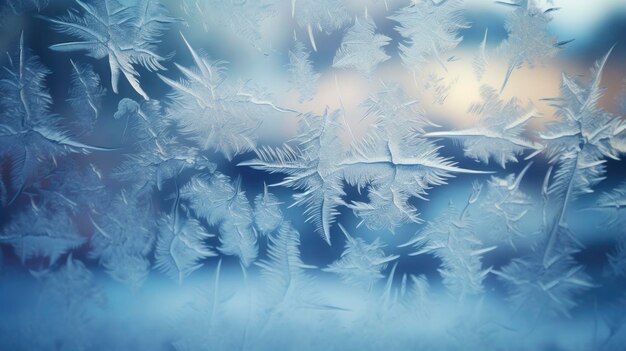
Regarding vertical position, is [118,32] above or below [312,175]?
above

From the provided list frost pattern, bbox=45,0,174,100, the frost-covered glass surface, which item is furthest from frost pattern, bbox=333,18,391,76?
frost pattern, bbox=45,0,174,100

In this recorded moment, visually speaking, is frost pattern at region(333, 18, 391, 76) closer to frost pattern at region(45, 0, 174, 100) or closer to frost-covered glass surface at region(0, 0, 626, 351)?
frost-covered glass surface at region(0, 0, 626, 351)

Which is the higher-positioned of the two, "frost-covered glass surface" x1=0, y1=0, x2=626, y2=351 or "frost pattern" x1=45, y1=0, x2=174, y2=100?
"frost pattern" x1=45, y1=0, x2=174, y2=100

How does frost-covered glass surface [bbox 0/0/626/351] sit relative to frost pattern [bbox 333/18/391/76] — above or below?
below

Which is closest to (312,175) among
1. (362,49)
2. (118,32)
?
(362,49)

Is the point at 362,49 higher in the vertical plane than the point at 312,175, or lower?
higher

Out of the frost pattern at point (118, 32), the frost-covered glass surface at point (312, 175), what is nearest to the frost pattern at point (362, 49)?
the frost-covered glass surface at point (312, 175)

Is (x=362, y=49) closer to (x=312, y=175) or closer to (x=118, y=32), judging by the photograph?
(x=312, y=175)

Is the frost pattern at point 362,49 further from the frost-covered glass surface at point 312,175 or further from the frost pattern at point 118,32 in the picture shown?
the frost pattern at point 118,32
